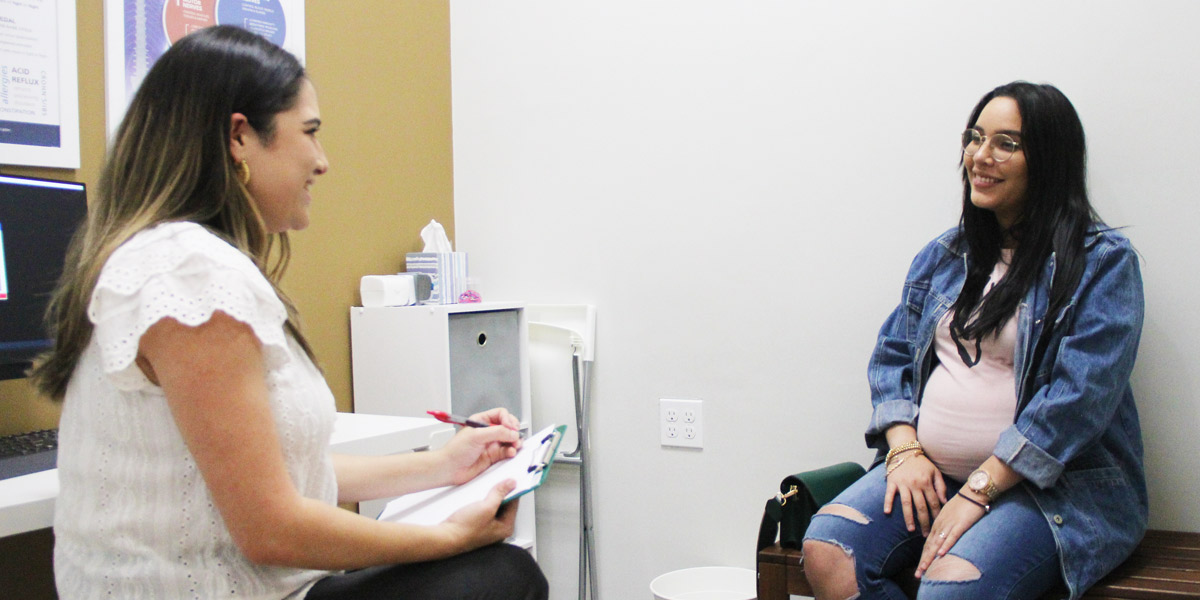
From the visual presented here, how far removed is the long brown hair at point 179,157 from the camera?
0.95m

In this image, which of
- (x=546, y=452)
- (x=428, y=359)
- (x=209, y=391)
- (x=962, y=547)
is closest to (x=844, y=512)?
(x=962, y=547)

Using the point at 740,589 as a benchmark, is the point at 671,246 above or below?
above

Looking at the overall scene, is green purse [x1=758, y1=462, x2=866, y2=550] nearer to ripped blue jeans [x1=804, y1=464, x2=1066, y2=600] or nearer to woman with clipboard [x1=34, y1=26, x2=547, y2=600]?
ripped blue jeans [x1=804, y1=464, x2=1066, y2=600]

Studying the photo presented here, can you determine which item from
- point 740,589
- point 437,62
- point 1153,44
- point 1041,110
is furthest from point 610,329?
point 1153,44

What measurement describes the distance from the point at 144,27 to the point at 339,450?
39.4 inches

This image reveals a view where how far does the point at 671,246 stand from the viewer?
7.56 ft

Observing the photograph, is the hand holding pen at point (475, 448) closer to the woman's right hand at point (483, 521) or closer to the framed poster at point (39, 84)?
the woman's right hand at point (483, 521)

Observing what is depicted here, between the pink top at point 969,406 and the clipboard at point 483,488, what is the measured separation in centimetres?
79

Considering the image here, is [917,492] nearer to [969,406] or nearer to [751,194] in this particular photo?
[969,406]

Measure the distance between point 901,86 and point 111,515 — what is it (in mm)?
1810

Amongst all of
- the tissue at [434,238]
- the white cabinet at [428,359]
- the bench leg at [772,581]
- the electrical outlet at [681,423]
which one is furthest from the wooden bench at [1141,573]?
the tissue at [434,238]

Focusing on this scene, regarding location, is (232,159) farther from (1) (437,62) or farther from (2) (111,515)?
(1) (437,62)

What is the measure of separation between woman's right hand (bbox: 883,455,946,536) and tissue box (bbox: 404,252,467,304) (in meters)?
1.26

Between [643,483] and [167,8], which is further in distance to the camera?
[643,483]
